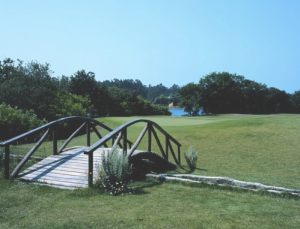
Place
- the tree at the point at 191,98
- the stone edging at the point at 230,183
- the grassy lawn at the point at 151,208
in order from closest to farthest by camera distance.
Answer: the grassy lawn at the point at 151,208 → the stone edging at the point at 230,183 → the tree at the point at 191,98

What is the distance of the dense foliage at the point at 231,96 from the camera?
233 feet

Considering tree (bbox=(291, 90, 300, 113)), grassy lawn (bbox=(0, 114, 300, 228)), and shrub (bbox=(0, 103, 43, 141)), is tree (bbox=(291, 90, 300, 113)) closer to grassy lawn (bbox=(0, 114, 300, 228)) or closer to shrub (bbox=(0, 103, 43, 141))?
shrub (bbox=(0, 103, 43, 141))

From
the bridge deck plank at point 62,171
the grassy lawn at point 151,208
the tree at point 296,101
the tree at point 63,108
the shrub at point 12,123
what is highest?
the tree at point 296,101

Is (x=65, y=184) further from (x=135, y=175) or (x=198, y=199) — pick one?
(x=198, y=199)

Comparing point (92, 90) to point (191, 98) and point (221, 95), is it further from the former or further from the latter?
point (221, 95)

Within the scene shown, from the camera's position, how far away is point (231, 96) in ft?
235

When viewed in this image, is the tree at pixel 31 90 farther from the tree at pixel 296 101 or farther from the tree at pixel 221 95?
the tree at pixel 296 101

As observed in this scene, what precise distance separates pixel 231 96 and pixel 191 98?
6392 millimetres

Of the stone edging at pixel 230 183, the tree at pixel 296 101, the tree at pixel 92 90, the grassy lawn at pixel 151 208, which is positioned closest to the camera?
the grassy lawn at pixel 151 208

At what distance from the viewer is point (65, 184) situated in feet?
35.2

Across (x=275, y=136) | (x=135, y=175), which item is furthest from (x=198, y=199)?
(x=275, y=136)

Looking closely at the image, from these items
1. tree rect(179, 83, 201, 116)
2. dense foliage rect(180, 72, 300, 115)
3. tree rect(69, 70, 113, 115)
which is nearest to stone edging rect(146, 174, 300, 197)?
tree rect(69, 70, 113, 115)

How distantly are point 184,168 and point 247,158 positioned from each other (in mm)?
4071

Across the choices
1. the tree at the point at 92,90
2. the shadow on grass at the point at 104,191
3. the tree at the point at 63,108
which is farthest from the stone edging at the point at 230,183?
the tree at the point at 92,90
